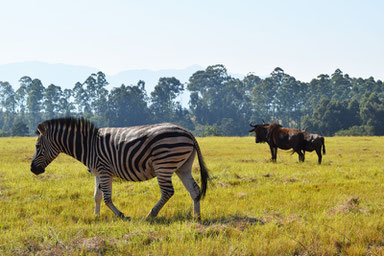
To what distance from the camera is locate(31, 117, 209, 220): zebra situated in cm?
724

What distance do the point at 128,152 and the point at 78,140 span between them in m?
1.34

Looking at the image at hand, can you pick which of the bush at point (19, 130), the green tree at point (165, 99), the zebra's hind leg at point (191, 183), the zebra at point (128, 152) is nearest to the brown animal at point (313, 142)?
the zebra at point (128, 152)

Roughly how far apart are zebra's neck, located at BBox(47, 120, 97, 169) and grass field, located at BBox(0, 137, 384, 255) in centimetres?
133

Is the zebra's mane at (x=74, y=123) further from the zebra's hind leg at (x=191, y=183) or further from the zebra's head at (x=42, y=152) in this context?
the zebra's hind leg at (x=191, y=183)

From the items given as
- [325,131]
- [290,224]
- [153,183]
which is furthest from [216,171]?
[325,131]

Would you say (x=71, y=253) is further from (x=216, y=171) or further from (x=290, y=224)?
(x=216, y=171)

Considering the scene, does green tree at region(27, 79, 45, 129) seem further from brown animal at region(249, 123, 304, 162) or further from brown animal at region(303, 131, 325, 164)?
brown animal at region(303, 131, 325, 164)

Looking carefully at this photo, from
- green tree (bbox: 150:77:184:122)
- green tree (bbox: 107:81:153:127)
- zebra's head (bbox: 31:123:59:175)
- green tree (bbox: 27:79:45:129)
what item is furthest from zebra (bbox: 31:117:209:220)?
green tree (bbox: 27:79:45:129)

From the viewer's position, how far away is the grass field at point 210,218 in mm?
5453

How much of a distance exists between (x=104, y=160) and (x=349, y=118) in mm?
79004

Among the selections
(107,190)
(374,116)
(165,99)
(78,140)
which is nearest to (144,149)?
(107,190)

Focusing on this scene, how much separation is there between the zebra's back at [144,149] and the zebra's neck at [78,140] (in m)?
0.24

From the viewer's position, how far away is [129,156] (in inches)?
295

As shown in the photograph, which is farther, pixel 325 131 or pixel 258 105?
pixel 258 105
